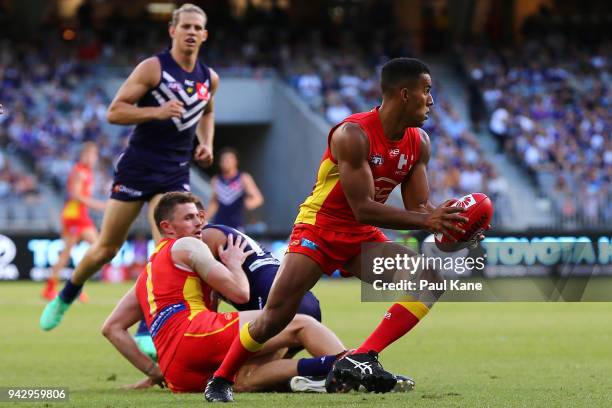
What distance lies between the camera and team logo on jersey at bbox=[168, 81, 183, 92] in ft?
31.7

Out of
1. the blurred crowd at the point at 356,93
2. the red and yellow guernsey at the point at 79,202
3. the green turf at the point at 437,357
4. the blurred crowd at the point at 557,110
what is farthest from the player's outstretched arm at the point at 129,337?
the blurred crowd at the point at 557,110

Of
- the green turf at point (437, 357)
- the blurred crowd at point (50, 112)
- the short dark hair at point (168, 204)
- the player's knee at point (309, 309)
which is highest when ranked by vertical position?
the blurred crowd at point (50, 112)

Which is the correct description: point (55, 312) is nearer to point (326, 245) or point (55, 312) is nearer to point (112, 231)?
point (112, 231)

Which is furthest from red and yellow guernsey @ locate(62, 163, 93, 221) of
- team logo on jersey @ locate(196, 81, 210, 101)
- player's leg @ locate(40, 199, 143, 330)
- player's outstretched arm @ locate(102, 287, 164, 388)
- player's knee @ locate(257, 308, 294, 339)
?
player's knee @ locate(257, 308, 294, 339)

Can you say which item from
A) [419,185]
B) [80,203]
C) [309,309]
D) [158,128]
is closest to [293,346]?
[309,309]

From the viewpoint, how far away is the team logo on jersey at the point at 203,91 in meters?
9.86

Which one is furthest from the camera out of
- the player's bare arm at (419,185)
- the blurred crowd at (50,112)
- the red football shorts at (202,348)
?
the blurred crowd at (50,112)

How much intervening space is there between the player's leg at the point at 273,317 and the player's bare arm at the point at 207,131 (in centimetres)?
294

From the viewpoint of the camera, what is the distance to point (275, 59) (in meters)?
35.1

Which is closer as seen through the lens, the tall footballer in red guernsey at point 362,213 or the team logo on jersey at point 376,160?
the tall footballer in red guernsey at point 362,213

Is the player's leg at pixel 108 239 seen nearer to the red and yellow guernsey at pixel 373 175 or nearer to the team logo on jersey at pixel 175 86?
the team logo on jersey at pixel 175 86

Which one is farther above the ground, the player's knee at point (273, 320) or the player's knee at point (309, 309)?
the player's knee at point (309, 309)

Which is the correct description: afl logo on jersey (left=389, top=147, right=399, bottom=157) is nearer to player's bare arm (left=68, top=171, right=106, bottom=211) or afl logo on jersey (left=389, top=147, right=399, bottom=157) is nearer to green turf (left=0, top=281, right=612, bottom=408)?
green turf (left=0, top=281, right=612, bottom=408)

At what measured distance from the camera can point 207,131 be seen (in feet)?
33.8
